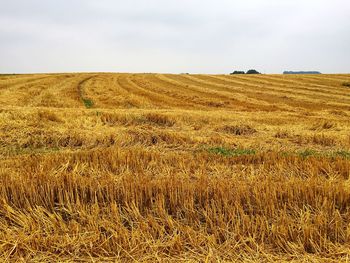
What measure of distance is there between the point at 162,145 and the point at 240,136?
2.44 meters

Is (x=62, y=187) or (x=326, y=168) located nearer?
(x=62, y=187)

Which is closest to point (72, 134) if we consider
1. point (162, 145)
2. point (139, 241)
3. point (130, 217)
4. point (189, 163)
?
point (162, 145)

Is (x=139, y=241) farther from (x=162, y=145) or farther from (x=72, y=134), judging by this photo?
(x=72, y=134)

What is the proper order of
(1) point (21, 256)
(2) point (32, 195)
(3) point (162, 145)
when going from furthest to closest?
(3) point (162, 145) < (2) point (32, 195) < (1) point (21, 256)

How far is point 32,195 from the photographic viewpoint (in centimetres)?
413

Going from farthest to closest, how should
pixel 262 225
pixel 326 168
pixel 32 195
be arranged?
pixel 326 168, pixel 32 195, pixel 262 225

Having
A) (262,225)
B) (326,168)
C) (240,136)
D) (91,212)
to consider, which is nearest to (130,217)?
(91,212)

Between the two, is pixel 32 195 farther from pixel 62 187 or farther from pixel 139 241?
pixel 139 241

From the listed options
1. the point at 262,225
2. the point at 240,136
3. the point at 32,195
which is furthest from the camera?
the point at 240,136

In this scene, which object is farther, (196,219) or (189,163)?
(189,163)

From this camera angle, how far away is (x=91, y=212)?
3.87 m

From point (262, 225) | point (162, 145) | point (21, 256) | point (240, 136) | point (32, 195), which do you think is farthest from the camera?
point (240, 136)

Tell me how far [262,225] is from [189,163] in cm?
234

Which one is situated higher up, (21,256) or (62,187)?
(62,187)
